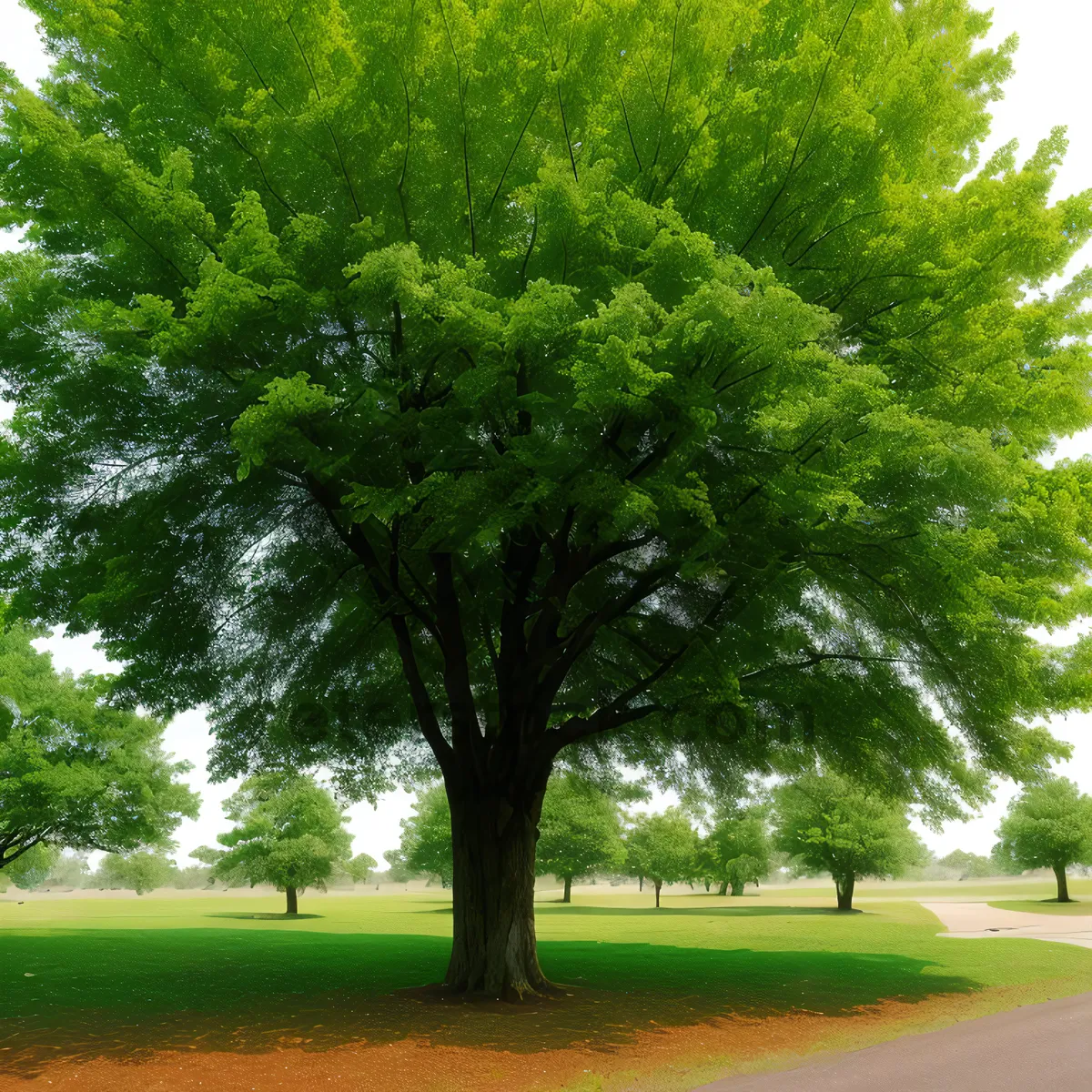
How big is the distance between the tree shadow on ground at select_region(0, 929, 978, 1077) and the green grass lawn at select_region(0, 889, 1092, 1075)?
1.6 inches

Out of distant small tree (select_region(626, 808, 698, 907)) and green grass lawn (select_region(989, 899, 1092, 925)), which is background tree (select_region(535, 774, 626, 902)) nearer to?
distant small tree (select_region(626, 808, 698, 907))

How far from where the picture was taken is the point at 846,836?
137ft

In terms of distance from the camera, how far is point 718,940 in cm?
2444

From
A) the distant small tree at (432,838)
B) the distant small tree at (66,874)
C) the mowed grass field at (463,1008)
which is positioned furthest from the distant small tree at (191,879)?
the mowed grass field at (463,1008)

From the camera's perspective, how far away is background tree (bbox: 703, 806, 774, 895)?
5238cm

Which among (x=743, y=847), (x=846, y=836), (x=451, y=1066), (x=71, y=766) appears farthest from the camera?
(x=743, y=847)

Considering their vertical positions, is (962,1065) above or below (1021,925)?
above

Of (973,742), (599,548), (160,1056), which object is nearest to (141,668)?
(160,1056)

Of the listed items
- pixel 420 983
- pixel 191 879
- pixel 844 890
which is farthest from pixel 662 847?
pixel 191 879

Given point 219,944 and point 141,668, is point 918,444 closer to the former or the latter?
point 141,668

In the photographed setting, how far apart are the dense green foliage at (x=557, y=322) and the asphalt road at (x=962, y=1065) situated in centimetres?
393

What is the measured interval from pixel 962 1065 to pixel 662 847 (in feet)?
158

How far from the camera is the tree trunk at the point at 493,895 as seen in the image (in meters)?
12.3

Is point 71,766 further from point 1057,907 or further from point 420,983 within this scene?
point 1057,907
